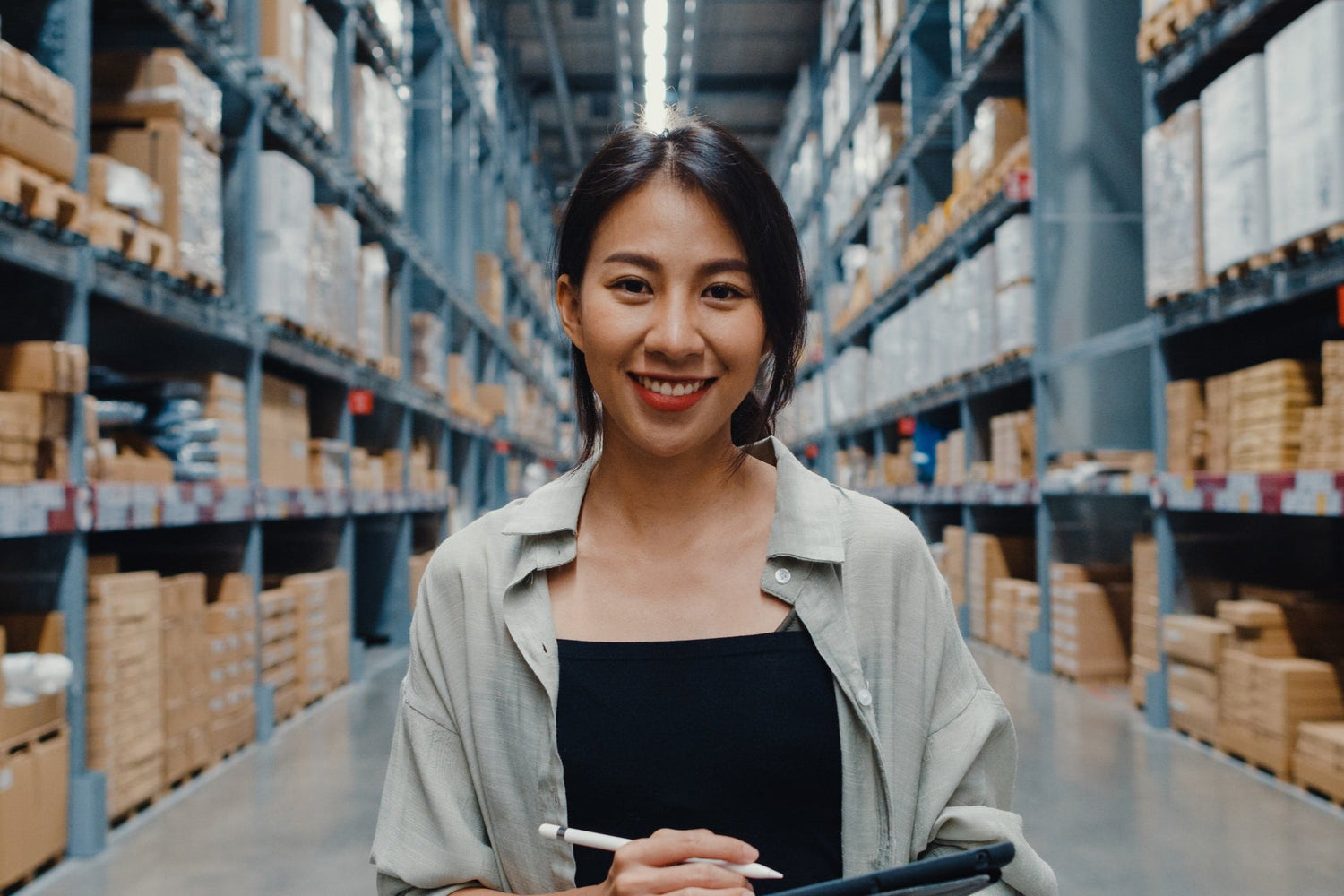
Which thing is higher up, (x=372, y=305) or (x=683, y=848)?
(x=372, y=305)

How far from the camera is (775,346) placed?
4.64 ft

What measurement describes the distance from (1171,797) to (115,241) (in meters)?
3.99

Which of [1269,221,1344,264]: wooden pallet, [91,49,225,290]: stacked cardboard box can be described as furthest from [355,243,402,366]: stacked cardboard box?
[1269,221,1344,264]: wooden pallet

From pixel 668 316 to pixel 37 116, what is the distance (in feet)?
8.93

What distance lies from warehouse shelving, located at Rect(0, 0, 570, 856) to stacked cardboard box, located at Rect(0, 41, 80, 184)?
106 millimetres

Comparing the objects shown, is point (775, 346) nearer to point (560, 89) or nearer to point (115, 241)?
point (115, 241)

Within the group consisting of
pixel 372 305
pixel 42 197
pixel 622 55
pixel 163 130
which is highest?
pixel 622 55

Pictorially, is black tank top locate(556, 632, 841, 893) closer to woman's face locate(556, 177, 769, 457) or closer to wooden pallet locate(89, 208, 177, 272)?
woman's face locate(556, 177, 769, 457)

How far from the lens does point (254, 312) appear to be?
504 centimetres

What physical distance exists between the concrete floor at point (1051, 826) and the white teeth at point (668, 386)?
225cm

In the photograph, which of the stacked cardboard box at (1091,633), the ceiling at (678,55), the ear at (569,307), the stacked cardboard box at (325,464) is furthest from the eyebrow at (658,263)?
the ceiling at (678,55)

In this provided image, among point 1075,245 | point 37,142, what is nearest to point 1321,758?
point 1075,245

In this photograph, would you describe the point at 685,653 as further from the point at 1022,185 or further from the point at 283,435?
the point at 1022,185

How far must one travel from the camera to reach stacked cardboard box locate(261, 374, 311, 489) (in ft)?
17.4
